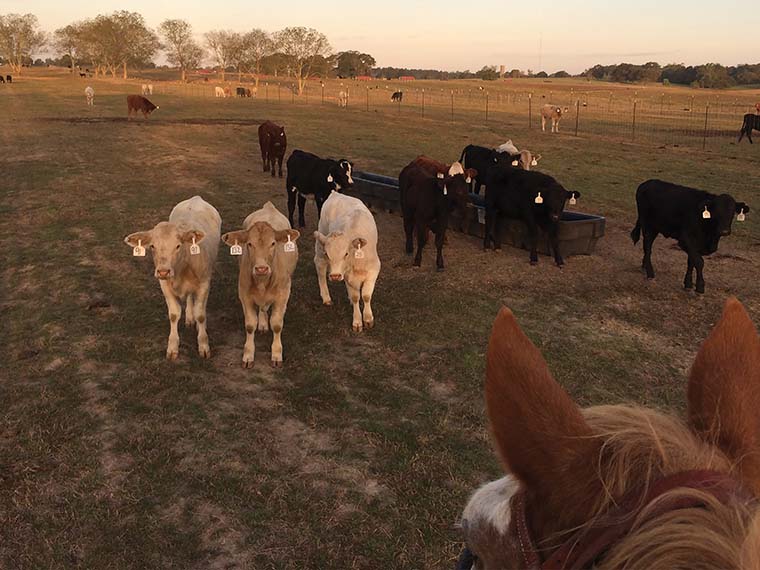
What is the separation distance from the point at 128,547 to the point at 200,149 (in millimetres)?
19085

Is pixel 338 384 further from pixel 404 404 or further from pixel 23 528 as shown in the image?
pixel 23 528

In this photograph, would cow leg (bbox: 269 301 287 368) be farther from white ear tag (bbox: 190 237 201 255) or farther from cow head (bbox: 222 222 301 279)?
white ear tag (bbox: 190 237 201 255)

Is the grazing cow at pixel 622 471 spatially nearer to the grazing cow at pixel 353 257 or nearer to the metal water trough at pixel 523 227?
the grazing cow at pixel 353 257

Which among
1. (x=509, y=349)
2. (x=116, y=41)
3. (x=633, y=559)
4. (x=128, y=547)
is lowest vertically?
(x=128, y=547)

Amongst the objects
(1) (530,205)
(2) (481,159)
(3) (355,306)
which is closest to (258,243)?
(3) (355,306)

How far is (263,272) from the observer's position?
218 inches

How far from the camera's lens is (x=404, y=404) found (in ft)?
17.0

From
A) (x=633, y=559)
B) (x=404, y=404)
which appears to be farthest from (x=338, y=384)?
(x=633, y=559)

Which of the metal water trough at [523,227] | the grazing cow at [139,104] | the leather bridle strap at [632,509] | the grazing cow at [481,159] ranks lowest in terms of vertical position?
the metal water trough at [523,227]

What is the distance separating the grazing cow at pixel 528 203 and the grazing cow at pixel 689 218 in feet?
4.29

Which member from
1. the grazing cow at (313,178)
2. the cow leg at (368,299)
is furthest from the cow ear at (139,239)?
the grazing cow at (313,178)

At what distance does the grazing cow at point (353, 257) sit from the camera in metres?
6.30

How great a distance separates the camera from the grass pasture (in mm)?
3670

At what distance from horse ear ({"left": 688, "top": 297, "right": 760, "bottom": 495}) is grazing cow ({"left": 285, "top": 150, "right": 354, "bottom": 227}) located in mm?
9483
